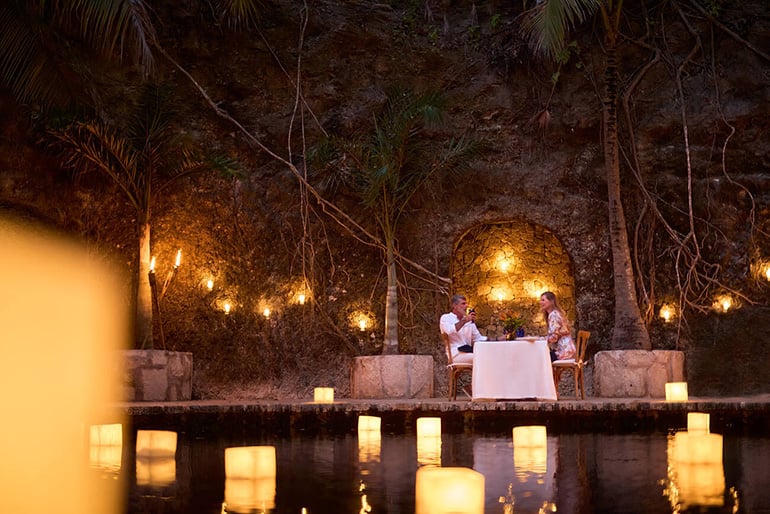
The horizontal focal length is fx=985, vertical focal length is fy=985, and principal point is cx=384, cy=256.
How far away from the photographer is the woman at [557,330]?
394 inches

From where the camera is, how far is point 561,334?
1002cm

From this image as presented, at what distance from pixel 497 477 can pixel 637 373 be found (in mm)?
6662

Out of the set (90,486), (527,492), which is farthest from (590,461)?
(90,486)

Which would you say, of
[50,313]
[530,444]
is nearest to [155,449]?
[530,444]

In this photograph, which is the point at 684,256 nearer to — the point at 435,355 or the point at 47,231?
the point at 435,355

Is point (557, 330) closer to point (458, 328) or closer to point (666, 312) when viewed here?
point (458, 328)

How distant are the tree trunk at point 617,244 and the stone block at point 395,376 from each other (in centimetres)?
216

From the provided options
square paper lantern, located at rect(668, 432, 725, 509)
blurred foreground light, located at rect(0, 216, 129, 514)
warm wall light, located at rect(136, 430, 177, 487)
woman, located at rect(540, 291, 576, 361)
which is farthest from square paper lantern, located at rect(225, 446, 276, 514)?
blurred foreground light, located at rect(0, 216, 129, 514)

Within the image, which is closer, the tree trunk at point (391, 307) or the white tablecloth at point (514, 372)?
the white tablecloth at point (514, 372)

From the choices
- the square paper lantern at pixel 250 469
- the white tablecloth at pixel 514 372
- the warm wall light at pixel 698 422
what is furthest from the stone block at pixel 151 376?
→ the square paper lantern at pixel 250 469

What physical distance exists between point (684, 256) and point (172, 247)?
6.34 meters

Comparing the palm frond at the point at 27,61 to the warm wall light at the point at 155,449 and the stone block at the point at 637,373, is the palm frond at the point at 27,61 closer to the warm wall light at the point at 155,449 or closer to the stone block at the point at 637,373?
the warm wall light at the point at 155,449

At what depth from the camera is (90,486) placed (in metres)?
4.05

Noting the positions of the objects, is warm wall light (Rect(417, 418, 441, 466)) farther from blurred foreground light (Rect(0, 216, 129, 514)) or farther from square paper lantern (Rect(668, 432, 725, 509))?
blurred foreground light (Rect(0, 216, 129, 514))
